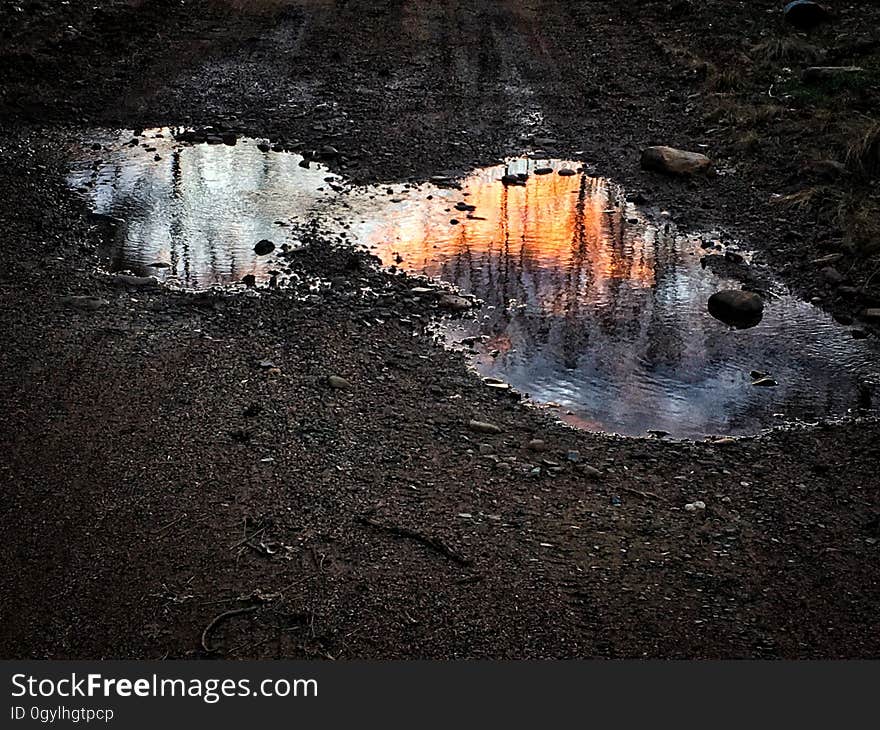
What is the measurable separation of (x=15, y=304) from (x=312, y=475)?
2266 millimetres

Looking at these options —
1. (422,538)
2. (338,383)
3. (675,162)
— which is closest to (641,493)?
(422,538)

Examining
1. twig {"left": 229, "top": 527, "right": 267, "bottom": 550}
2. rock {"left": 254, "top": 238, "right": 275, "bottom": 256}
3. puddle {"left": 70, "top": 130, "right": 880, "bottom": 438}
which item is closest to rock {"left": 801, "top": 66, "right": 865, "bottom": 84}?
puddle {"left": 70, "top": 130, "right": 880, "bottom": 438}

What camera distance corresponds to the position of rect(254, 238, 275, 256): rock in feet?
19.5

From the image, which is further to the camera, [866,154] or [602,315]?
[866,154]

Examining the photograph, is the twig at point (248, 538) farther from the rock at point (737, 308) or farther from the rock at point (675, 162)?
the rock at point (675, 162)

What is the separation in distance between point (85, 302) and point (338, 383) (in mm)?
1630

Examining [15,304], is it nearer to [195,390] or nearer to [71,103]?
[195,390]

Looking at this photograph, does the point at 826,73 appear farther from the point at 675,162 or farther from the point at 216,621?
the point at 216,621

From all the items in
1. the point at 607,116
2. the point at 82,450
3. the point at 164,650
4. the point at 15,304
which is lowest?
the point at 164,650

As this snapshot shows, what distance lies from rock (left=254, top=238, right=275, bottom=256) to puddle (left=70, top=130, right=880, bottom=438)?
6 cm

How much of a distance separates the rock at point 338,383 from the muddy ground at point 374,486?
0.10 ft

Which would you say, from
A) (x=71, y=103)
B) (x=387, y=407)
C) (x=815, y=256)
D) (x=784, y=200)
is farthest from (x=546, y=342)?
(x=71, y=103)

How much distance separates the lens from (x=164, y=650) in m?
3.15

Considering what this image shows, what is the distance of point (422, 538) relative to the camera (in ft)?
12.1
